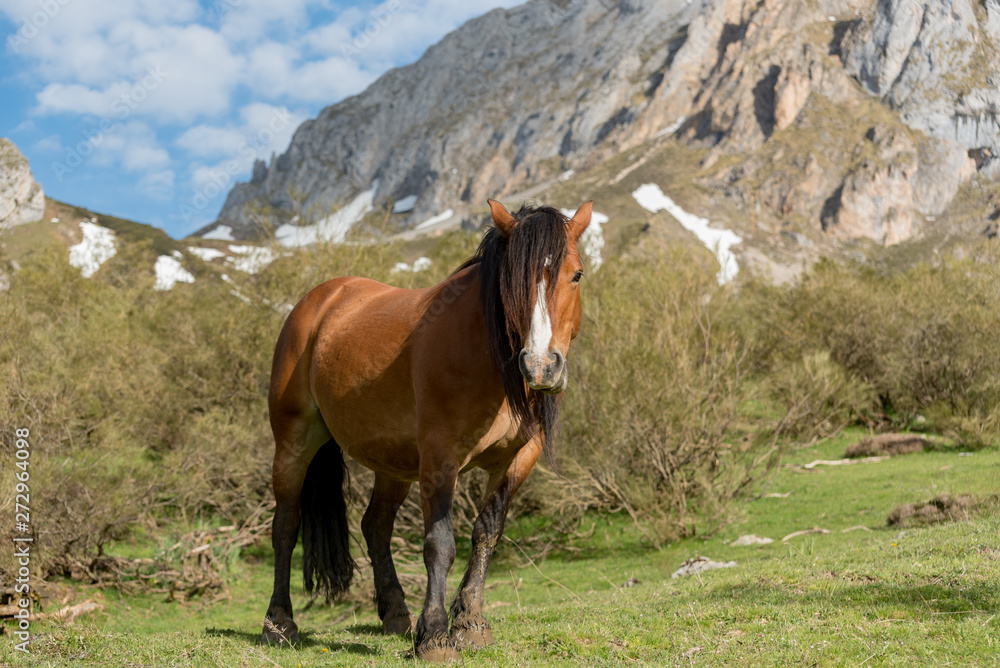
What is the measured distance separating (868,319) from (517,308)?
71.6 ft

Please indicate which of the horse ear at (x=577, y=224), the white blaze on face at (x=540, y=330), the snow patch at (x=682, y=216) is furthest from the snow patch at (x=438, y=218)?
the white blaze on face at (x=540, y=330)

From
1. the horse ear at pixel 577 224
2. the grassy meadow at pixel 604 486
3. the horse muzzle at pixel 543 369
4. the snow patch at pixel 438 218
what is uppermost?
the snow patch at pixel 438 218

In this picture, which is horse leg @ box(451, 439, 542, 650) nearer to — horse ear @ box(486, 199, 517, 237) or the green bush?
horse ear @ box(486, 199, 517, 237)

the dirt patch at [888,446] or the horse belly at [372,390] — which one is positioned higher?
the horse belly at [372,390]

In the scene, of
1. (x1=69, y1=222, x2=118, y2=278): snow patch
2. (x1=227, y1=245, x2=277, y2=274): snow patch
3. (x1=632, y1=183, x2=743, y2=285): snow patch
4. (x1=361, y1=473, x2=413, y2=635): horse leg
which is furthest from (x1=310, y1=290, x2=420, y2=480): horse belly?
(x1=632, y1=183, x2=743, y2=285): snow patch

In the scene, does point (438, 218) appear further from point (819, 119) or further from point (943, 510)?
point (943, 510)

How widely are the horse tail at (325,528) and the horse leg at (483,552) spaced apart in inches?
66.3

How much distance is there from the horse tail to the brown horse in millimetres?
15

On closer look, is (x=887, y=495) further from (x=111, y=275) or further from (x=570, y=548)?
(x=111, y=275)

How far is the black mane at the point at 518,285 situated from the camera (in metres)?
3.51

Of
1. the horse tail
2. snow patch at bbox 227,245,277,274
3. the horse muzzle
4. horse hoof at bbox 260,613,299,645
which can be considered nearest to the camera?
the horse muzzle

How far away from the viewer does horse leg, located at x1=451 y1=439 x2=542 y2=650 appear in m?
4.01

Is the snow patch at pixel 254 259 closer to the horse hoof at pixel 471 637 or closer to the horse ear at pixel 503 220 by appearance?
the horse ear at pixel 503 220

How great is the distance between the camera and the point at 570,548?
12.5 metres
